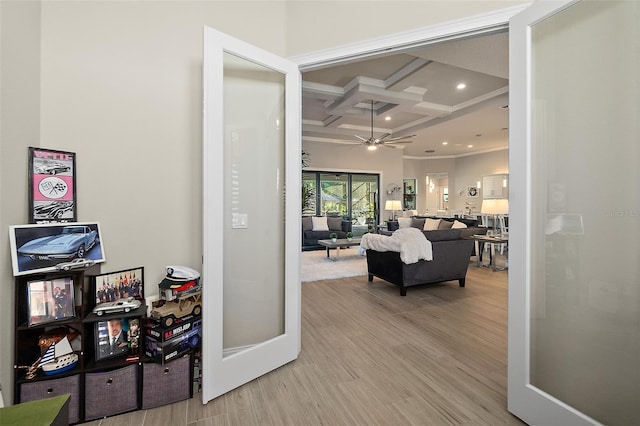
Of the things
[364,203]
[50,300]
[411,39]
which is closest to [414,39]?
[411,39]

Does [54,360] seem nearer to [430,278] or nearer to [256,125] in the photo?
[256,125]

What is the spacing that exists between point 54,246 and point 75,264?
0.52 ft

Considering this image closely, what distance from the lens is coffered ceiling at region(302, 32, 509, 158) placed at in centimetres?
376

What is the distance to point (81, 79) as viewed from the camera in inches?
75.4

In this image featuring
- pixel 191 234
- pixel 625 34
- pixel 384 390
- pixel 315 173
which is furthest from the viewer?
pixel 315 173

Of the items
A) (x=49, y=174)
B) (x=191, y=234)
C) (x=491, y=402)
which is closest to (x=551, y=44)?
(x=491, y=402)

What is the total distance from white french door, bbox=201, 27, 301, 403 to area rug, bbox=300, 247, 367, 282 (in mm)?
2697

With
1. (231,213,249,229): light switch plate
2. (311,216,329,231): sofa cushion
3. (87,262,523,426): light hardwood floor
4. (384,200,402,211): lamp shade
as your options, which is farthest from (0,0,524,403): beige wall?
(384,200,402,211): lamp shade

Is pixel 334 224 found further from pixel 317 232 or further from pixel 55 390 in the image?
pixel 55 390

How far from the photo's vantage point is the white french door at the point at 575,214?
1382mm

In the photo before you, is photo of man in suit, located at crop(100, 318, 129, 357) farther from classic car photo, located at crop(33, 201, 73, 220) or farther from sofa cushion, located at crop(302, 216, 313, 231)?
sofa cushion, located at crop(302, 216, 313, 231)

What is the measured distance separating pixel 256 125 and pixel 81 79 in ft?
3.69

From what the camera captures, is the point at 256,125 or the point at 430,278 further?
the point at 430,278

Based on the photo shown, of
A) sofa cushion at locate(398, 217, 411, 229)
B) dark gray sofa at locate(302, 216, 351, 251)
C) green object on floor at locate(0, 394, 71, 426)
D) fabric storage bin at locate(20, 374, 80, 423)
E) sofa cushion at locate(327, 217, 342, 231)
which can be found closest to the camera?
green object on floor at locate(0, 394, 71, 426)
